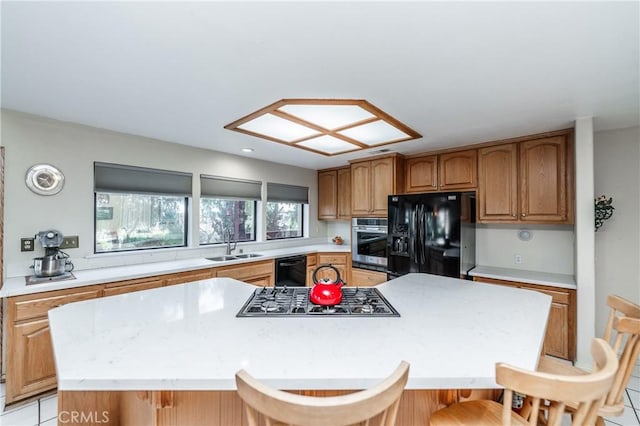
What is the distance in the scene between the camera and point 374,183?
392 centimetres

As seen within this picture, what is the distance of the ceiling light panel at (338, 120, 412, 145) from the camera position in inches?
104

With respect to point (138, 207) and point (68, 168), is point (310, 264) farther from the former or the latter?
point (68, 168)

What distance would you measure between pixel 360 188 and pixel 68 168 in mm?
3345

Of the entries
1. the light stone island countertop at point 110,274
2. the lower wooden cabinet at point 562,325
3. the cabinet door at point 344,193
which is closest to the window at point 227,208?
the light stone island countertop at point 110,274

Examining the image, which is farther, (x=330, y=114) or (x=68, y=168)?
(x=68, y=168)

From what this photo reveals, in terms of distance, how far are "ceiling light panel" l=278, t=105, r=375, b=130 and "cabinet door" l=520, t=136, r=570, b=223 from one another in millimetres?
1888

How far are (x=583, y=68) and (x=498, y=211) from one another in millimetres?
1785

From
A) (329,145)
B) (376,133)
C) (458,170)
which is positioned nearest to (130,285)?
(329,145)

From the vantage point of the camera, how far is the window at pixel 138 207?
286 cm

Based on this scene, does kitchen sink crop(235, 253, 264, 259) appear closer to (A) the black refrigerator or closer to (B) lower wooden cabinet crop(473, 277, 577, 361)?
(A) the black refrigerator

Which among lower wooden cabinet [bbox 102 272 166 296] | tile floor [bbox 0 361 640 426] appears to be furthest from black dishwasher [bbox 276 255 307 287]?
tile floor [bbox 0 361 640 426]

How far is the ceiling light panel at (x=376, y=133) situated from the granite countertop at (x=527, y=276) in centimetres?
175

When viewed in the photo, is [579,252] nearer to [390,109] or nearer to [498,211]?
[498,211]

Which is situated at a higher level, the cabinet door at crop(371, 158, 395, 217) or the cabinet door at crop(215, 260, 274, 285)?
the cabinet door at crop(371, 158, 395, 217)
